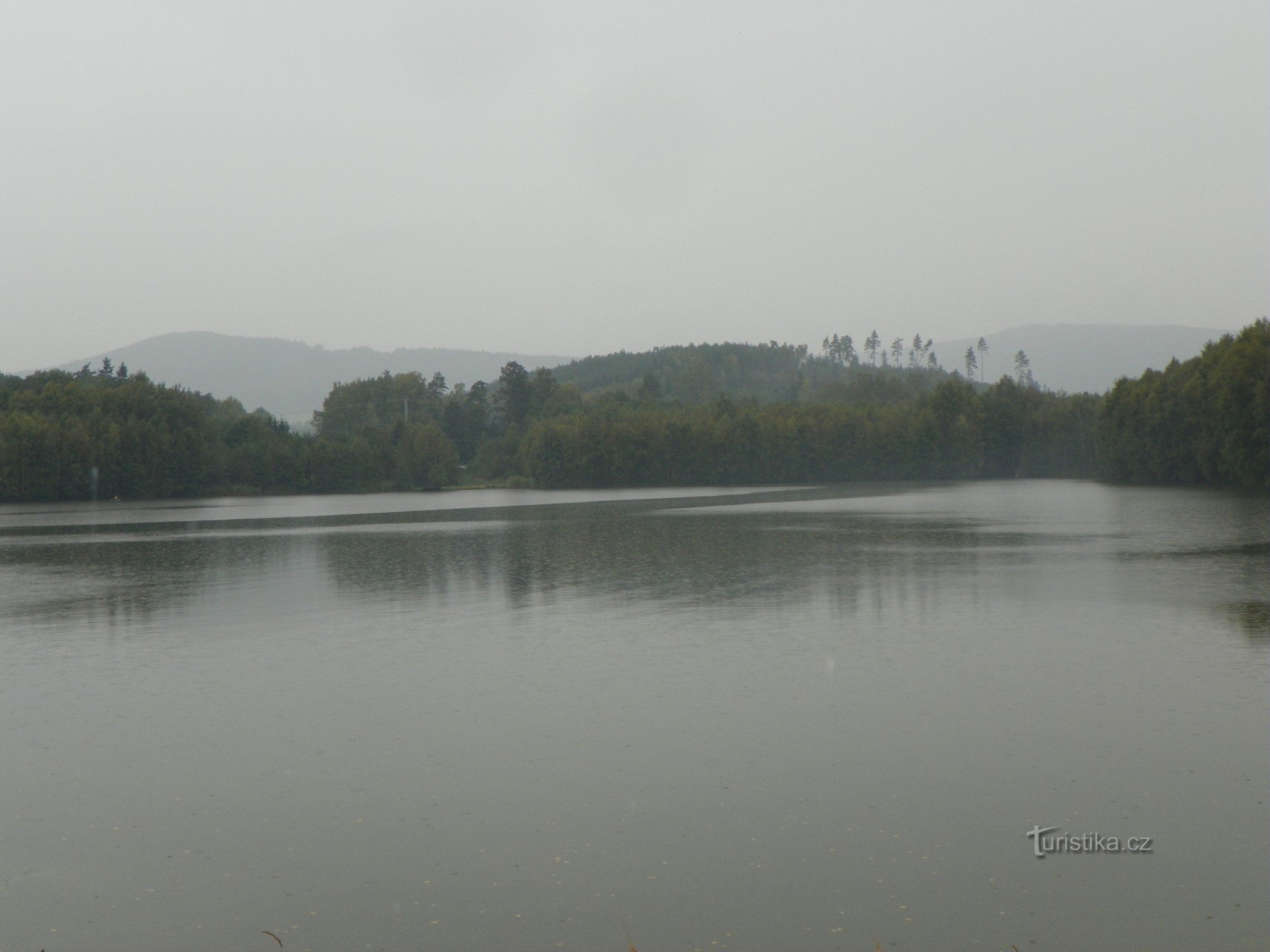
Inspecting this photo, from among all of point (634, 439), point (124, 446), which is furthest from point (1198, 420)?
point (124, 446)

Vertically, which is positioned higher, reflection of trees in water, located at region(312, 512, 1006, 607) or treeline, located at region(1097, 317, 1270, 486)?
treeline, located at region(1097, 317, 1270, 486)

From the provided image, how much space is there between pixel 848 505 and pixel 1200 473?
2040 inches

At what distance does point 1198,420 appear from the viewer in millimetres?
96812

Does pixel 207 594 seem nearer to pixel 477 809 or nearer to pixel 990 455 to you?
pixel 477 809

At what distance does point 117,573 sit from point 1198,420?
94.0 meters

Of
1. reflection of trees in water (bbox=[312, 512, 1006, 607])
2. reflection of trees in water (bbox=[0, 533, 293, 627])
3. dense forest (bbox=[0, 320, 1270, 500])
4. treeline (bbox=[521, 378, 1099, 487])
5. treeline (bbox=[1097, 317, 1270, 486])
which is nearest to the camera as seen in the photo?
Result: reflection of trees in water (bbox=[0, 533, 293, 627])

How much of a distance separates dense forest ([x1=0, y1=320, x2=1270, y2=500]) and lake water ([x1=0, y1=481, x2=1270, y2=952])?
239ft

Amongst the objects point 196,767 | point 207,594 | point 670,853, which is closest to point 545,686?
point 196,767

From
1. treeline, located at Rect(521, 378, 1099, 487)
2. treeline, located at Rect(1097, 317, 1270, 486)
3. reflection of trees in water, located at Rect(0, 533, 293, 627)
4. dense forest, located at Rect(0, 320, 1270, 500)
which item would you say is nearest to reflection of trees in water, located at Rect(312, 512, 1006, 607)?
reflection of trees in water, located at Rect(0, 533, 293, 627)

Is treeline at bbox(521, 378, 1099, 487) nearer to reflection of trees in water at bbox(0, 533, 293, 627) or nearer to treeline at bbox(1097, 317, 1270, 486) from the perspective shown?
treeline at bbox(1097, 317, 1270, 486)

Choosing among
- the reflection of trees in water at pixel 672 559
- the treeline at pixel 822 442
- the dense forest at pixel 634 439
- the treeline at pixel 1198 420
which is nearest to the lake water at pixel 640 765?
the reflection of trees in water at pixel 672 559

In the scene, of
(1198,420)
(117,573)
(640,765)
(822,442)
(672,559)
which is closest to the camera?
(640,765)

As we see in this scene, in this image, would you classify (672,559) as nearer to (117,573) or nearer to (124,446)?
(117,573)

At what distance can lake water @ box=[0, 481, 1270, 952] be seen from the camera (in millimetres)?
7129
